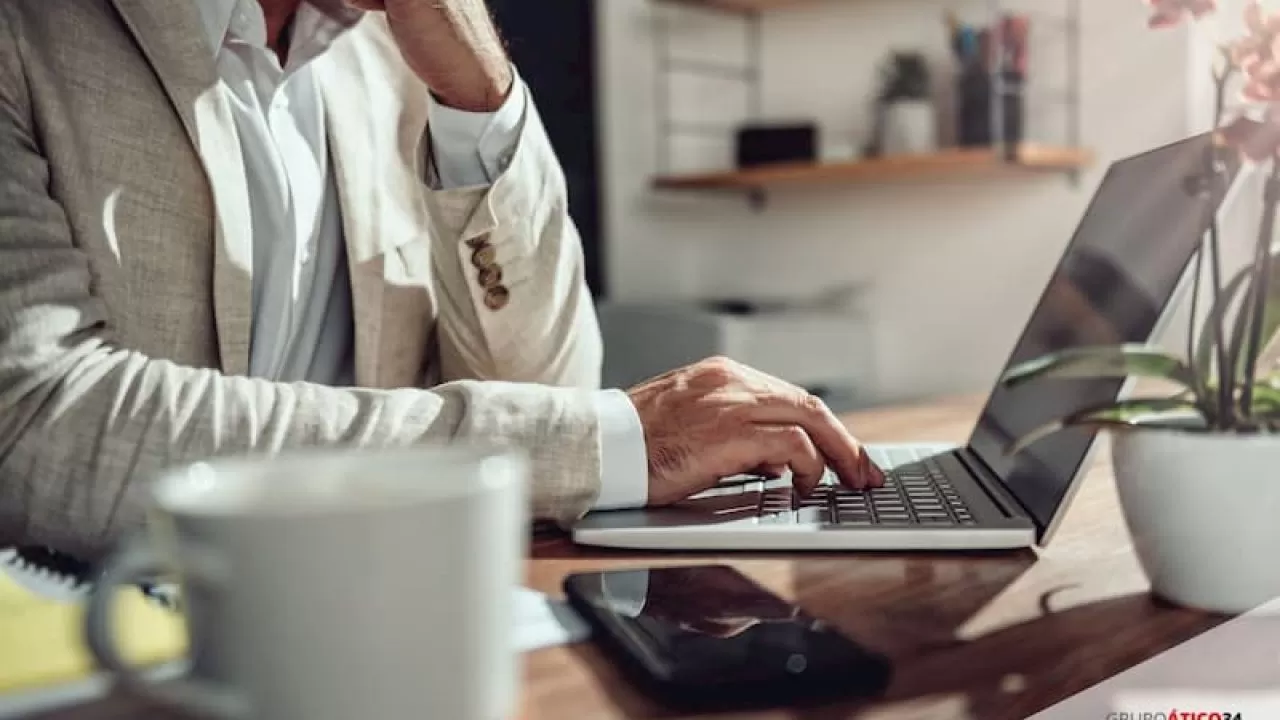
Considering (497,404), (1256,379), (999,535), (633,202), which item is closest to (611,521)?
(497,404)

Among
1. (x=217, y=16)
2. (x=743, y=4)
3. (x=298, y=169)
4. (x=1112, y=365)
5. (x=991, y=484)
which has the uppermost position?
(x=743, y=4)

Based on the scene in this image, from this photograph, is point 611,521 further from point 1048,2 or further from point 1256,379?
point 1048,2

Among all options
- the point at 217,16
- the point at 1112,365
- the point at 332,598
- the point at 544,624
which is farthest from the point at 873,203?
the point at 332,598

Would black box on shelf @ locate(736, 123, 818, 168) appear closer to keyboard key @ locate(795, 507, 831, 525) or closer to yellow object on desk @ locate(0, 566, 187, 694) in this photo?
keyboard key @ locate(795, 507, 831, 525)

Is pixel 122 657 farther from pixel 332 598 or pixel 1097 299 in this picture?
pixel 1097 299

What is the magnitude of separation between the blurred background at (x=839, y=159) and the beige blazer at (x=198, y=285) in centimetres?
82

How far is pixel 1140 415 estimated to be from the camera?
0.49 m

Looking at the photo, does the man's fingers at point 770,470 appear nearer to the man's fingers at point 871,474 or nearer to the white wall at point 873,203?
the man's fingers at point 871,474

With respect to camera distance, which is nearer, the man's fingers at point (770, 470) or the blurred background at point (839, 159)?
the man's fingers at point (770, 470)

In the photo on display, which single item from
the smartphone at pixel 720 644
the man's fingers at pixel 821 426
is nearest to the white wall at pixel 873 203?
the man's fingers at pixel 821 426

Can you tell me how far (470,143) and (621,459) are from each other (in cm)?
34

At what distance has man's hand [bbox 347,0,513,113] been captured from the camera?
85 cm

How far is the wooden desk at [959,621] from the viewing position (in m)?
0.38

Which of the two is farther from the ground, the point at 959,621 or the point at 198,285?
the point at 198,285
